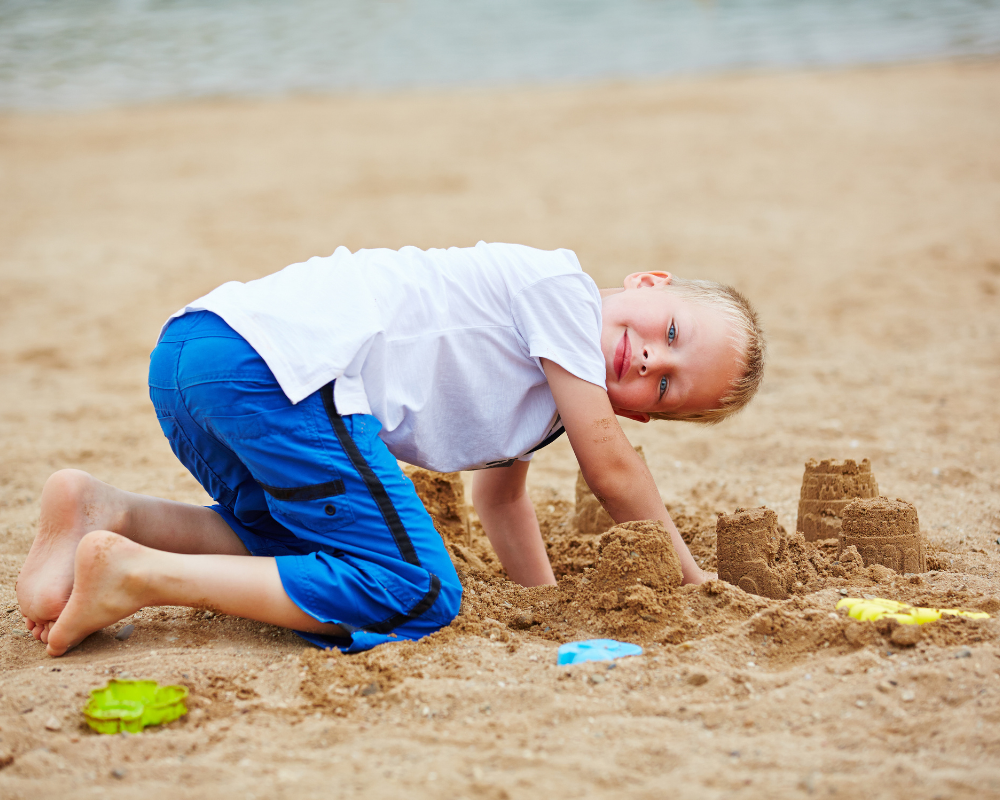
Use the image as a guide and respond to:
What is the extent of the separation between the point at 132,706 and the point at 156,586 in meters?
0.27

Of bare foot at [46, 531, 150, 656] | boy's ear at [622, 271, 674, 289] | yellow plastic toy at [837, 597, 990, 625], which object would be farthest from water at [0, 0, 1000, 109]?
bare foot at [46, 531, 150, 656]

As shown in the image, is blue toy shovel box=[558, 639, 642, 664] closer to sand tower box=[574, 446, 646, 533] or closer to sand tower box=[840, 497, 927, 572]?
sand tower box=[840, 497, 927, 572]

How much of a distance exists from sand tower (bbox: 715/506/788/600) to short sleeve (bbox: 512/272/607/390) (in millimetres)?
561

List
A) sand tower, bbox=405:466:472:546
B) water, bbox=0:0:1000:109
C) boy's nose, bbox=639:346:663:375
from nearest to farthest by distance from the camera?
1. boy's nose, bbox=639:346:663:375
2. sand tower, bbox=405:466:472:546
3. water, bbox=0:0:1000:109

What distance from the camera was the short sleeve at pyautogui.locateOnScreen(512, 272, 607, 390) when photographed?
2203 mm

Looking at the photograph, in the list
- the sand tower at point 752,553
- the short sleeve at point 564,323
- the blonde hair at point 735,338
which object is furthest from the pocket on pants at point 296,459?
the sand tower at point 752,553

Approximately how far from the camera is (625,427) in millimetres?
4105

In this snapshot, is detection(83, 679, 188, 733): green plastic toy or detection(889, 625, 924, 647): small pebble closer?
detection(83, 679, 188, 733): green plastic toy

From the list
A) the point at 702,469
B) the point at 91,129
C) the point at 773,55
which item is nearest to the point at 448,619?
the point at 702,469

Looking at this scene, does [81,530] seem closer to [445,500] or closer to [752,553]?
[445,500]

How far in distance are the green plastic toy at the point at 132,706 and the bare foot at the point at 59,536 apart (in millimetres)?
378

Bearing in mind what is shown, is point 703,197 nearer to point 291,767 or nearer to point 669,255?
point 669,255

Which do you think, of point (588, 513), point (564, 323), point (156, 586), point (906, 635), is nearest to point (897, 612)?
point (906, 635)

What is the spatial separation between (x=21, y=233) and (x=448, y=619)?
6.05 meters
